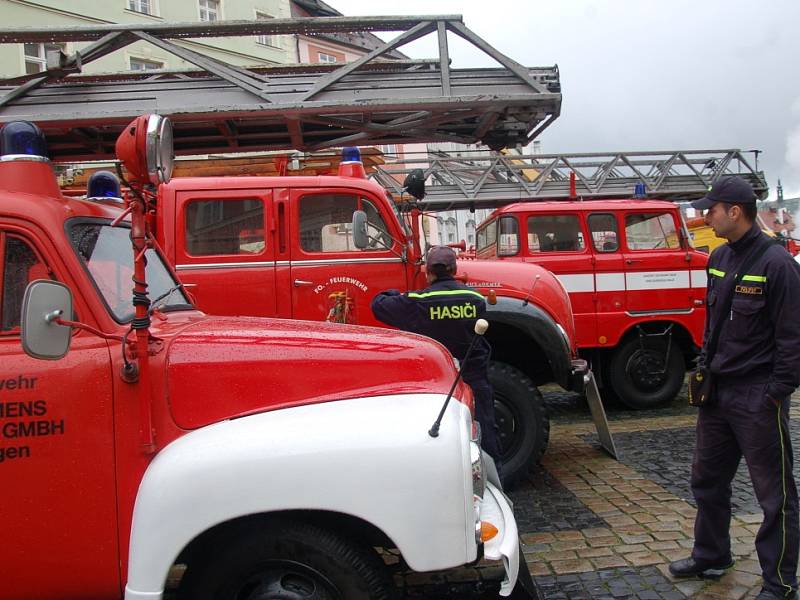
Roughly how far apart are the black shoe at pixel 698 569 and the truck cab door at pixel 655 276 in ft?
15.0

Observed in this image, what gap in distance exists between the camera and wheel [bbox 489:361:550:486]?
483cm

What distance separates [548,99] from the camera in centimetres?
437

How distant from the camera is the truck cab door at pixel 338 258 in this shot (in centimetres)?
466

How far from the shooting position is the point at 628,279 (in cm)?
773

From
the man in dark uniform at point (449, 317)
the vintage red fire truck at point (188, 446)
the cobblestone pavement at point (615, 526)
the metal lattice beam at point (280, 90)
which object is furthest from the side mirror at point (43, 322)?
the metal lattice beam at point (280, 90)

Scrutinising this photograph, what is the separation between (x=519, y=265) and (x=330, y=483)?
3528 millimetres

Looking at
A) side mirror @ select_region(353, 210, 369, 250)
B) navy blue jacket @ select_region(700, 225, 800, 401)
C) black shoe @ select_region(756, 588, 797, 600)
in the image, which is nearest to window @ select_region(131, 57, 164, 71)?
side mirror @ select_region(353, 210, 369, 250)

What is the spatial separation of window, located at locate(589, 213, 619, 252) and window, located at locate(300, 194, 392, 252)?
12.8 feet

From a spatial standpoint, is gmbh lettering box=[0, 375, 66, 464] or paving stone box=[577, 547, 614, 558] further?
paving stone box=[577, 547, 614, 558]

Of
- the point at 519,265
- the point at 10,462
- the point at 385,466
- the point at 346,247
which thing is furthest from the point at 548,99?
the point at 10,462

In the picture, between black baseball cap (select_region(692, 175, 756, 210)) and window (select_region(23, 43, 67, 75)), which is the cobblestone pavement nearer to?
black baseball cap (select_region(692, 175, 756, 210))

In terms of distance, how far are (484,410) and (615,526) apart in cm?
120

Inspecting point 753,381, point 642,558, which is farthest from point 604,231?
point 753,381

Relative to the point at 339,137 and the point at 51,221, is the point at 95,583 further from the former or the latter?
the point at 339,137
